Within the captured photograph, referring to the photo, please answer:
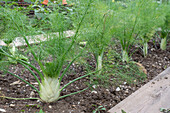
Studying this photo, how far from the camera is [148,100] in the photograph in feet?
5.48

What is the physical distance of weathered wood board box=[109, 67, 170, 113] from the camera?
1.54 m

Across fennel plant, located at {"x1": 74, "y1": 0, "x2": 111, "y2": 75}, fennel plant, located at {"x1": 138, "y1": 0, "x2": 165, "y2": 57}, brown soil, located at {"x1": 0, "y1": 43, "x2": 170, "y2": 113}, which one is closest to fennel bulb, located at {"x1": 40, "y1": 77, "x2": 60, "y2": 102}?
brown soil, located at {"x1": 0, "y1": 43, "x2": 170, "y2": 113}

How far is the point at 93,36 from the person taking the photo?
5.68ft

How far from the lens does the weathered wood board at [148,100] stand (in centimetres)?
154

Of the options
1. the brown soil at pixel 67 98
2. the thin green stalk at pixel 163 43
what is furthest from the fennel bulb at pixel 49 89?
the thin green stalk at pixel 163 43

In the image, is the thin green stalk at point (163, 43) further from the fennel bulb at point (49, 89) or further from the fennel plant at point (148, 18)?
the fennel bulb at point (49, 89)

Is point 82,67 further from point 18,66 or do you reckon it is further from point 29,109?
point 29,109

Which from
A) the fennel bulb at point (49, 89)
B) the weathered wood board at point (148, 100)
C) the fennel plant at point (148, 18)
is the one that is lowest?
the weathered wood board at point (148, 100)

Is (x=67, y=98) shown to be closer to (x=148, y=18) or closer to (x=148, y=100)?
(x=148, y=100)

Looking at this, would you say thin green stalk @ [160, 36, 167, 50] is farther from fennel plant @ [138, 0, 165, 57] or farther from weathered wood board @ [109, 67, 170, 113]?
weathered wood board @ [109, 67, 170, 113]

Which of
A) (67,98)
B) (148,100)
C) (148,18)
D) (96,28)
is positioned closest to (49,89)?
(67,98)

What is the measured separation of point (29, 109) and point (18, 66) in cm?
84

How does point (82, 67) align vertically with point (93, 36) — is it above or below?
below

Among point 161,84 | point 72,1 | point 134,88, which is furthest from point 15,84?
point 161,84
